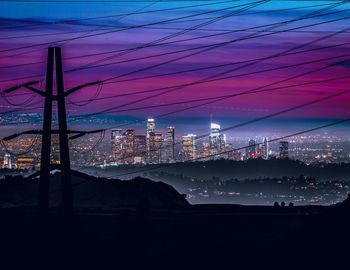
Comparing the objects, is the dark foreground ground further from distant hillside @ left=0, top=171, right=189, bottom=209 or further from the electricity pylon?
distant hillside @ left=0, top=171, right=189, bottom=209

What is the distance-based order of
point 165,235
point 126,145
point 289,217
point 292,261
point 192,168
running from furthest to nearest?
point 192,168, point 126,145, point 289,217, point 165,235, point 292,261

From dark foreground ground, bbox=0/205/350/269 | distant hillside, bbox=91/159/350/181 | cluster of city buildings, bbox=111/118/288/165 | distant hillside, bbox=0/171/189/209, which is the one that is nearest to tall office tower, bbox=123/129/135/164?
cluster of city buildings, bbox=111/118/288/165

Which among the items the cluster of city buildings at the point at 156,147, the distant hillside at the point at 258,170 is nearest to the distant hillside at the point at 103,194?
the cluster of city buildings at the point at 156,147

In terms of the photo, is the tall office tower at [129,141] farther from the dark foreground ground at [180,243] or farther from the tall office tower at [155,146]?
the dark foreground ground at [180,243]

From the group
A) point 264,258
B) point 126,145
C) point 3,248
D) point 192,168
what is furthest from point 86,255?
point 192,168

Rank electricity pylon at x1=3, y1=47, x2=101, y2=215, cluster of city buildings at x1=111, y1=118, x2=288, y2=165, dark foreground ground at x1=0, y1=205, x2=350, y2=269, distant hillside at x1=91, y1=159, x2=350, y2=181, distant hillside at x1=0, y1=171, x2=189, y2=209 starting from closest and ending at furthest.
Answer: dark foreground ground at x1=0, y1=205, x2=350, y2=269, electricity pylon at x1=3, y1=47, x2=101, y2=215, distant hillside at x1=0, y1=171, x2=189, y2=209, cluster of city buildings at x1=111, y1=118, x2=288, y2=165, distant hillside at x1=91, y1=159, x2=350, y2=181

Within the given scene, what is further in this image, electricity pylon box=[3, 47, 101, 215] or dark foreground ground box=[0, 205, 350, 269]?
electricity pylon box=[3, 47, 101, 215]

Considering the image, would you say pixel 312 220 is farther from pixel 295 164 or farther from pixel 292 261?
pixel 295 164
